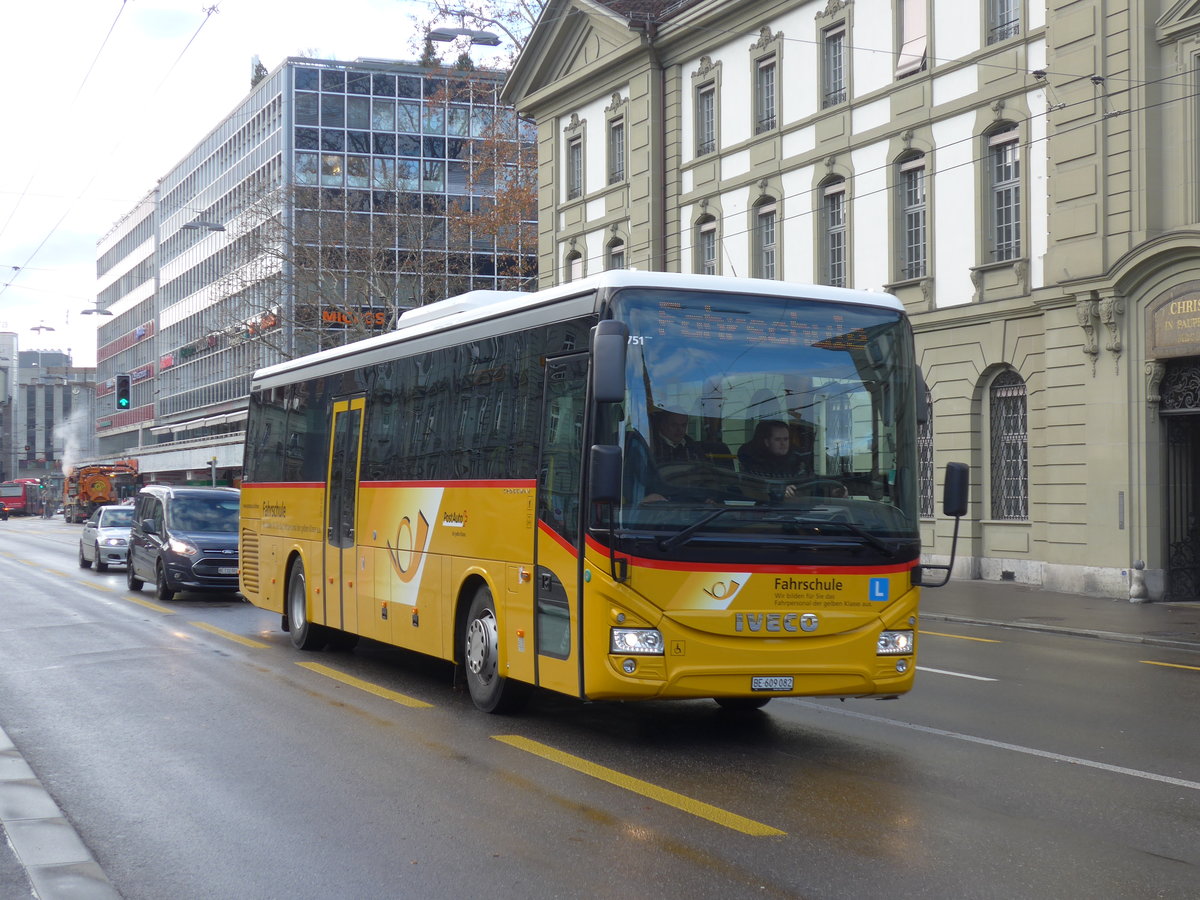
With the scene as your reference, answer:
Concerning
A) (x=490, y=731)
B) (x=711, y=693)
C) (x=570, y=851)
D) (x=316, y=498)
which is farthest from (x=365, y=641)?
(x=570, y=851)

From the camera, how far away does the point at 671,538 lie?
8.67 m

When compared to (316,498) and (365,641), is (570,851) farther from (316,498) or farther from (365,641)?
(365,641)

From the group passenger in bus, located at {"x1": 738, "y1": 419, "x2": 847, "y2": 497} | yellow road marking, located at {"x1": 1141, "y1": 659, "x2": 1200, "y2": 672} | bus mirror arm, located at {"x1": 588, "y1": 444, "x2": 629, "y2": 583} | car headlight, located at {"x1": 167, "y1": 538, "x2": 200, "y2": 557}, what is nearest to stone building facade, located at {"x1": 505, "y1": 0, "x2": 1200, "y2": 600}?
yellow road marking, located at {"x1": 1141, "y1": 659, "x2": 1200, "y2": 672}

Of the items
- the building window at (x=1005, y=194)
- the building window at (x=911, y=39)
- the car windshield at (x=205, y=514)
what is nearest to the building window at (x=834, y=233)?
the building window at (x=911, y=39)

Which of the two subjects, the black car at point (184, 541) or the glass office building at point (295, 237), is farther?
the glass office building at point (295, 237)

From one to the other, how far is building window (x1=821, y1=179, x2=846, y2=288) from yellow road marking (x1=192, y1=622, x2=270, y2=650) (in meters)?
16.5

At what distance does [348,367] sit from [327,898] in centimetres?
870

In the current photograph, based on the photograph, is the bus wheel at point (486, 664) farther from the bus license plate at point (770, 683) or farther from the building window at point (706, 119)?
the building window at point (706, 119)

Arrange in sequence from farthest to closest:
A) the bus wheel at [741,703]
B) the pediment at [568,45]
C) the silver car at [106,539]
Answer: the pediment at [568,45] → the silver car at [106,539] → the bus wheel at [741,703]

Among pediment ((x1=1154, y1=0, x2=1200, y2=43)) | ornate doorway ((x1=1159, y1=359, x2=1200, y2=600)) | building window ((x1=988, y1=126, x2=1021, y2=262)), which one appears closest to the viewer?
pediment ((x1=1154, y1=0, x2=1200, y2=43))

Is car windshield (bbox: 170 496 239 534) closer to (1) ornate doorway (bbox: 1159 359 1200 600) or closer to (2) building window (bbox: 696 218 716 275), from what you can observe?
(2) building window (bbox: 696 218 716 275)

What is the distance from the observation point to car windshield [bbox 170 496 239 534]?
936 inches

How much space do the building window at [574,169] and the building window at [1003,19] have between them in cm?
1622

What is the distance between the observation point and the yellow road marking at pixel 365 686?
37.0ft
